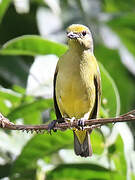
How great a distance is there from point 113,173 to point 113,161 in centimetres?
18

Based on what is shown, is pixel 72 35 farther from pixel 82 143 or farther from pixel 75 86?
pixel 82 143

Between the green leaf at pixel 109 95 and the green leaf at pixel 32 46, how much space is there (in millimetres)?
369

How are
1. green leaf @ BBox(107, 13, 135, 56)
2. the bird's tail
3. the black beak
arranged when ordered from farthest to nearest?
green leaf @ BBox(107, 13, 135, 56) → the bird's tail → the black beak

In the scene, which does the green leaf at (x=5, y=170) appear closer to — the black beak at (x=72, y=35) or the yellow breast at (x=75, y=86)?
the yellow breast at (x=75, y=86)

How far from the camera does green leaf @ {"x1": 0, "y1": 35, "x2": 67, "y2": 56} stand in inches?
166

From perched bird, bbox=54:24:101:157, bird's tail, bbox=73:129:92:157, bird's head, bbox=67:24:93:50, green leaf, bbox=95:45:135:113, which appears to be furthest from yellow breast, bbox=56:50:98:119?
green leaf, bbox=95:45:135:113

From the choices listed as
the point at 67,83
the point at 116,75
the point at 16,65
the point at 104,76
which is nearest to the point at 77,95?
the point at 67,83

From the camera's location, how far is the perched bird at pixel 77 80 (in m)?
3.67

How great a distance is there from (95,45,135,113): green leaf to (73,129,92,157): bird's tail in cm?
152

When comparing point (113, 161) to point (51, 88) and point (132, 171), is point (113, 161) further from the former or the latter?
point (51, 88)

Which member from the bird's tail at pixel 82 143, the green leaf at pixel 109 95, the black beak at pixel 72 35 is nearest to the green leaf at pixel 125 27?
the green leaf at pixel 109 95

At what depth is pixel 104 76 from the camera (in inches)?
165

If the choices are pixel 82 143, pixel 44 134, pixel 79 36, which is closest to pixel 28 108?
pixel 44 134

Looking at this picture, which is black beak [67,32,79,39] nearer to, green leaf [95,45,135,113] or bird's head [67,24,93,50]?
bird's head [67,24,93,50]
